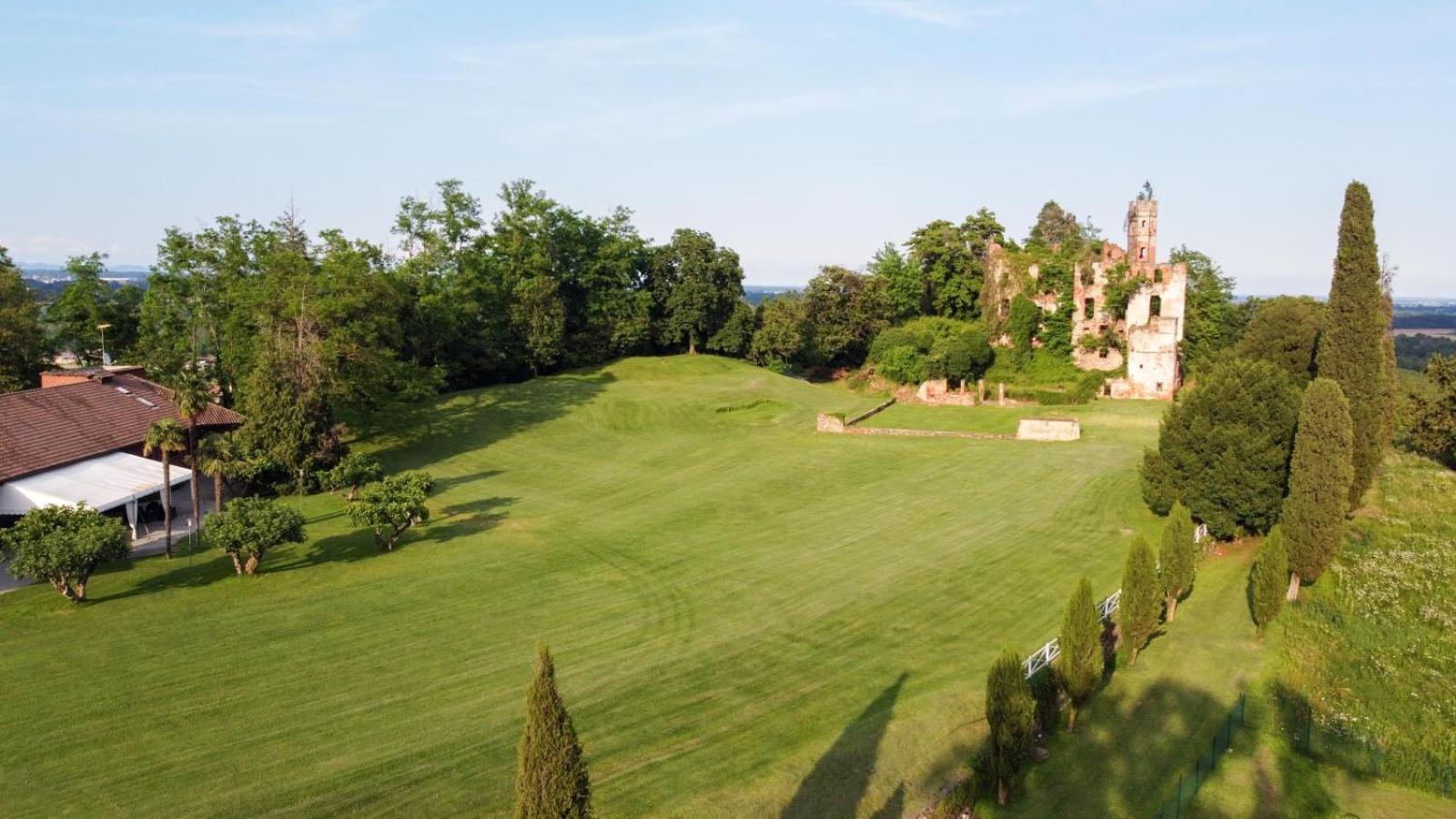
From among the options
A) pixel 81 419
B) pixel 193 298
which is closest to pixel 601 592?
pixel 81 419

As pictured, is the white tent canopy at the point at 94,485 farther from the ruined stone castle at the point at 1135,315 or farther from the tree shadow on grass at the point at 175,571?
the ruined stone castle at the point at 1135,315

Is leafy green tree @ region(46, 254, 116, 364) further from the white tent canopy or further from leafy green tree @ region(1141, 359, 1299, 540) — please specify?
leafy green tree @ region(1141, 359, 1299, 540)

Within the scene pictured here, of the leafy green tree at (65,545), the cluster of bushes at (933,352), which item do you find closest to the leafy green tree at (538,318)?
the cluster of bushes at (933,352)

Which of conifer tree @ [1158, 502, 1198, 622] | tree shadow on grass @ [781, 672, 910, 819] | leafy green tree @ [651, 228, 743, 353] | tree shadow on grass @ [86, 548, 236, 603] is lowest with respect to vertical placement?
tree shadow on grass @ [781, 672, 910, 819]

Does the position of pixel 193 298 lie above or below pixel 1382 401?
above

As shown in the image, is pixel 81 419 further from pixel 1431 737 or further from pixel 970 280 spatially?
pixel 970 280

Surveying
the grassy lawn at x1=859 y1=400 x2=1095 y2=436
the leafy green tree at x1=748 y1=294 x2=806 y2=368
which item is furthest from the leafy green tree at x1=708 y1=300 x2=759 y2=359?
the grassy lawn at x1=859 y1=400 x2=1095 y2=436
